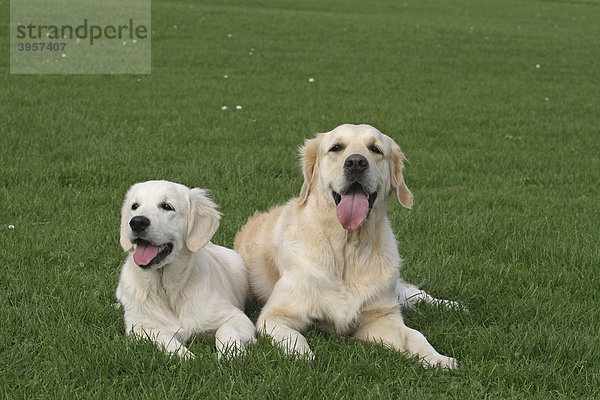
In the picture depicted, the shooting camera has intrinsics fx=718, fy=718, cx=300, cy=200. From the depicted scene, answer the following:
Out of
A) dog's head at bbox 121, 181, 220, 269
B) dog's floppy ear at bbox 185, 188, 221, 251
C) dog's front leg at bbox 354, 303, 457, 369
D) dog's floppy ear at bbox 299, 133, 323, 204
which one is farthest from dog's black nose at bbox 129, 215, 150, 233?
dog's front leg at bbox 354, 303, 457, 369

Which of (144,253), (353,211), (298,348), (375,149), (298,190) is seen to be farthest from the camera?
(298,190)

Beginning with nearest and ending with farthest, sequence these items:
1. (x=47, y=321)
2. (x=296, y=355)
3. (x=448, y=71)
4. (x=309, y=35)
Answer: (x=296, y=355) < (x=47, y=321) < (x=448, y=71) < (x=309, y=35)

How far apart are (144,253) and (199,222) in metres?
0.35

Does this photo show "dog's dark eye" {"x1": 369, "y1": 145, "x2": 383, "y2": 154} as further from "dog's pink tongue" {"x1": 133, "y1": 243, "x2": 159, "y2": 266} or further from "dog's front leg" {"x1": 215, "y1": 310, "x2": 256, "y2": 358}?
"dog's pink tongue" {"x1": 133, "y1": 243, "x2": 159, "y2": 266}

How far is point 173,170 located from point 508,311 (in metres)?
4.01

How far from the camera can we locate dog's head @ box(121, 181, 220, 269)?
367 cm

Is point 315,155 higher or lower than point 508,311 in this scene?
higher

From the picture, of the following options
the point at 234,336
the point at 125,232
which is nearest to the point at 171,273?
the point at 125,232

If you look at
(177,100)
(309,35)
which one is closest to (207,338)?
(177,100)

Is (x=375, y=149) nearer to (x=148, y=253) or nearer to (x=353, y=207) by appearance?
(x=353, y=207)

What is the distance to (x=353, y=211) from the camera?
3.85 meters

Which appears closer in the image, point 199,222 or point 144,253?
point 144,253

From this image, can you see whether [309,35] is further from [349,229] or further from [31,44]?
[349,229]

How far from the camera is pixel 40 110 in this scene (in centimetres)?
953
